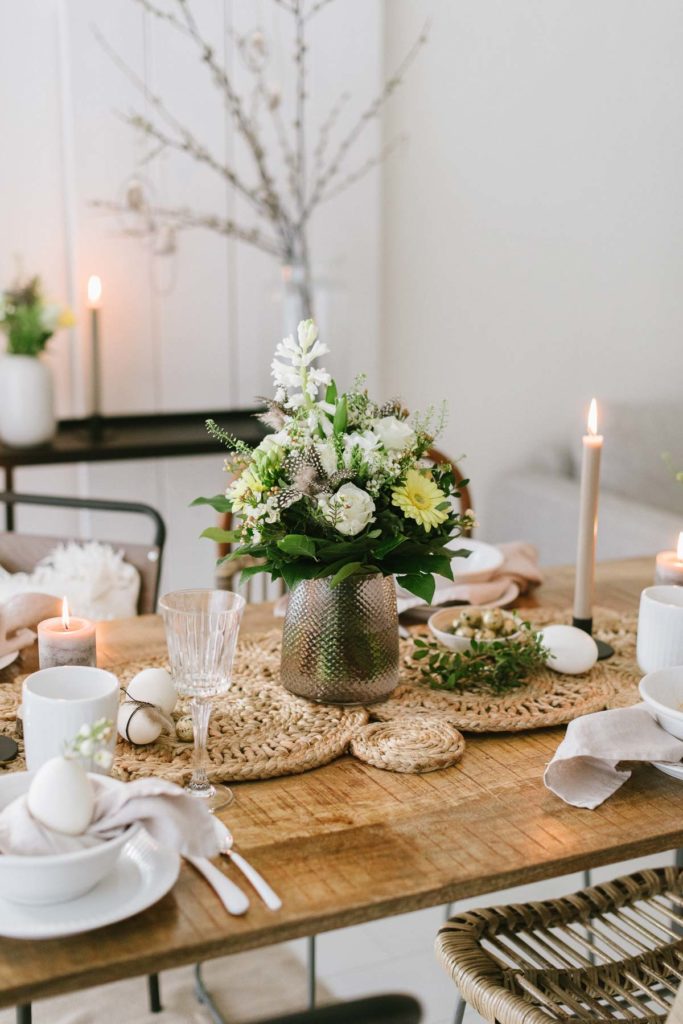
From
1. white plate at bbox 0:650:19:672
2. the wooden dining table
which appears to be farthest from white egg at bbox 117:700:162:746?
white plate at bbox 0:650:19:672

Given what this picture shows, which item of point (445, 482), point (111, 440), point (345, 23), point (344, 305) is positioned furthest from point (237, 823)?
point (345, 23)

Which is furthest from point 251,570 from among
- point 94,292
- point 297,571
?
point 94,292

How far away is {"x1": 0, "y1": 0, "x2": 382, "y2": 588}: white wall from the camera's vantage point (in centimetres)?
294

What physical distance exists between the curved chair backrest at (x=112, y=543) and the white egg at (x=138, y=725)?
2.43 ft

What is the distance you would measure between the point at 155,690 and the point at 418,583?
0.32 meters

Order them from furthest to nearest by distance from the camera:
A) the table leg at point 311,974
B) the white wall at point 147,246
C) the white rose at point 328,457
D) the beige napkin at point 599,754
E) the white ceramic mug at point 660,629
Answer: the white wall at point 147,246 → the table leg at point 311,974 → the white ceramic mug at point 660,629 → the white rose at point 328,457 → the beige napkin at point 599,754

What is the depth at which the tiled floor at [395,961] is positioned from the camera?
2115 mm

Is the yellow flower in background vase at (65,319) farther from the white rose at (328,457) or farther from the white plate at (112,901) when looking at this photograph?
the white plate at (112,901)

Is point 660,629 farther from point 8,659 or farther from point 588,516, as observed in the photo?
point 8,659

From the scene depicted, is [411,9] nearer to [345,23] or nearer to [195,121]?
[345,23]

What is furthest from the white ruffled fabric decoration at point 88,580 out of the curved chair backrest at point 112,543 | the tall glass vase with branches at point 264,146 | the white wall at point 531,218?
the white wall at point 531,218

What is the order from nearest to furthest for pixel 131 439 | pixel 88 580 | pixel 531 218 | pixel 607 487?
pixel 88 580, pixel 131 439, pixel 607 487, pixel 531 218

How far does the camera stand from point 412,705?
1416 mm

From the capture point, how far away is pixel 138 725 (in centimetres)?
127
